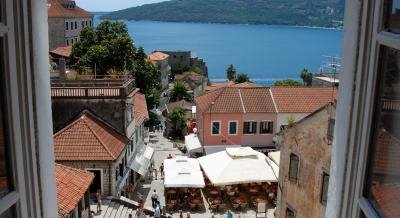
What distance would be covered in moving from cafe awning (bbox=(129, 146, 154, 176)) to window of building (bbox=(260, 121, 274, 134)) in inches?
275

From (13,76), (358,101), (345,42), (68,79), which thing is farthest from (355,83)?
(68,79)

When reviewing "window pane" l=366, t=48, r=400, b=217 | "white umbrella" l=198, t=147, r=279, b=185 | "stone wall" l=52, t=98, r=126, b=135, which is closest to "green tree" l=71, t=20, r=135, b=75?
"stone wall" l=52, t=98, r=126, b=135

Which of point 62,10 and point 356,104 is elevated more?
point 62,10

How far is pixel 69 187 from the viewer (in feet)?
39.6

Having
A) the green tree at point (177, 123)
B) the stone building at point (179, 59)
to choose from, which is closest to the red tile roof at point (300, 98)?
the green tree at point (177, 123)

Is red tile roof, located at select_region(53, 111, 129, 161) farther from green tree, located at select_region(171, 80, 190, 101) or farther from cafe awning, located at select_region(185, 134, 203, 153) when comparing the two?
green tree, located at select_region(171, 80, 190, 101)

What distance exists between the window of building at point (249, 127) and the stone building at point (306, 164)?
537 inches

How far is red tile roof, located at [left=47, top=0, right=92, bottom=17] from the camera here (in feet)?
183

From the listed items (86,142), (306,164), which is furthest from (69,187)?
(86,142)

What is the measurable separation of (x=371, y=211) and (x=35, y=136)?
4.80ft

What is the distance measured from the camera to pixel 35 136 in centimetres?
206

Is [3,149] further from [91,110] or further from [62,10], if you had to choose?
[62,10]

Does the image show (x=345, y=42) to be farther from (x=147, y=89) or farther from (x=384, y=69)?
(x=147, y=89)

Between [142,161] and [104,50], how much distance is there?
11306 mm
